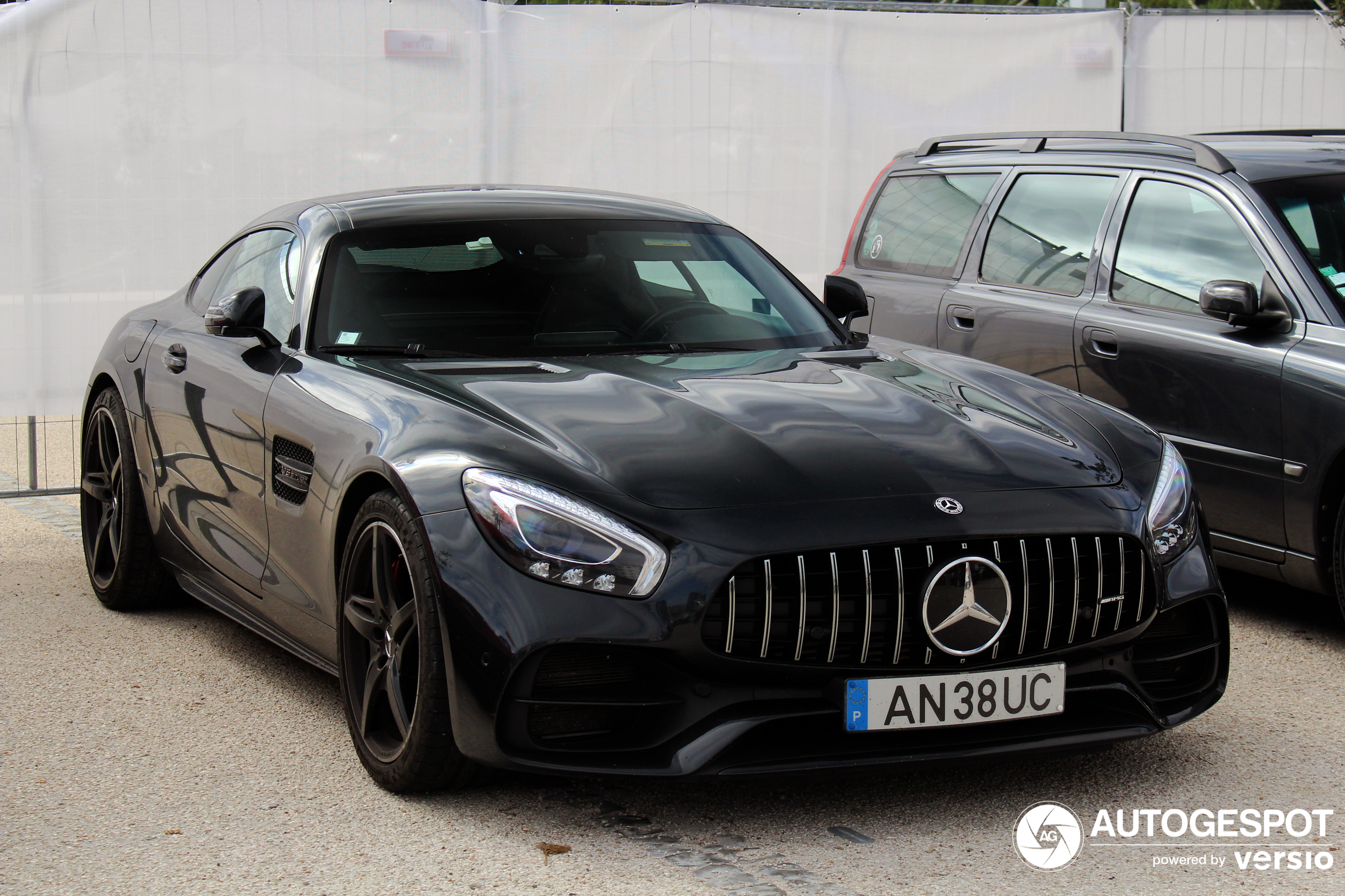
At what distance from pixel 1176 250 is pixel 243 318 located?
330 centimetres

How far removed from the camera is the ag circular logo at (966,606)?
327 cm

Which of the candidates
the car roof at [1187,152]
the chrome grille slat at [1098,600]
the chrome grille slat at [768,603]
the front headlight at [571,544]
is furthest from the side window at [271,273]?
the car roof at [1187,152]

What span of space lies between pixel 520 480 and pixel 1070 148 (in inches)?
148

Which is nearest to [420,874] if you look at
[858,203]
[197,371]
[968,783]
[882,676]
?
[882,676]

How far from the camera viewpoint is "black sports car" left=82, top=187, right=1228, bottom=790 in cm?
322

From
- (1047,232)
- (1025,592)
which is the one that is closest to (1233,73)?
(1047,232)

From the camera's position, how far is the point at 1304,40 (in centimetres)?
1024

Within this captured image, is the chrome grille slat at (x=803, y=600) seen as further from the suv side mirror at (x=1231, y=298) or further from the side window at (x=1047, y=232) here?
the side window at (x=1047, y=232)

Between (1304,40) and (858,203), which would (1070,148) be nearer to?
(858,203)

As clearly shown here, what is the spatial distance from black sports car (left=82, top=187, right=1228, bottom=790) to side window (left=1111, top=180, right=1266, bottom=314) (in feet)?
4.54

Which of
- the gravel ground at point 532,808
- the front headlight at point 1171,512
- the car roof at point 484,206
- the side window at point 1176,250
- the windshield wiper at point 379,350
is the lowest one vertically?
the gravel ground at point 532,808

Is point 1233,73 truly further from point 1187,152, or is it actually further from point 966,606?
point 966,606

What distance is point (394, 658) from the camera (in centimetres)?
357

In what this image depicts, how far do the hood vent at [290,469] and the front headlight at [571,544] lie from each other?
885 mm
